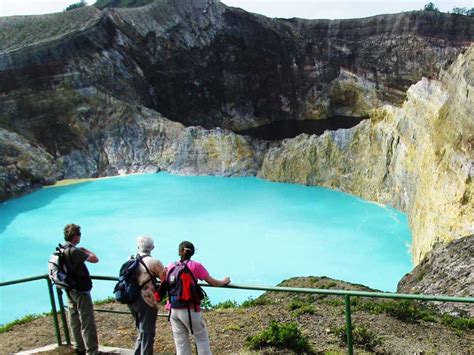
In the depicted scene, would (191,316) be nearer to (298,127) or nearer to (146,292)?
(146,292)

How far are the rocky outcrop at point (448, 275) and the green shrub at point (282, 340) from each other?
4.04 meters

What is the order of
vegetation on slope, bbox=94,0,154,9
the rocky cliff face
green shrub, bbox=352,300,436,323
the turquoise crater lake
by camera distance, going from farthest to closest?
1. vegetation on slope, bbox=94,0,154,9
2. the rocky cliff face
3. the turquoise crater lake
4. green shrub, bbox=352,300,436,323

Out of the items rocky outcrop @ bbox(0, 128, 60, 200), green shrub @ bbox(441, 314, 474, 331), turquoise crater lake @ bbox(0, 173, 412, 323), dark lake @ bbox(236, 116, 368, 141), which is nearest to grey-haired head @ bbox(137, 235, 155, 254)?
green shrub @ bbox(441, 314, 474, 331)

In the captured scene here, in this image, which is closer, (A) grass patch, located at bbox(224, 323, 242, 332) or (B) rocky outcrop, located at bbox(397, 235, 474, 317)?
(A) grass patch, located at bbox(224, 323, 242, 332)

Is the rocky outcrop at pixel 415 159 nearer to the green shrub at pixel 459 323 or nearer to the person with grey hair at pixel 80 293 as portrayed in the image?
the green shrub at pixel 459 323

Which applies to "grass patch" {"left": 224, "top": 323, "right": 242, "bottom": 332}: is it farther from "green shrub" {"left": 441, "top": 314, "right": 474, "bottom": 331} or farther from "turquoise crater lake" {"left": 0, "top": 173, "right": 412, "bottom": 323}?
"turquoise crater lake" {"left": 0, "top": 173, "right": 412, "bottom": 323}

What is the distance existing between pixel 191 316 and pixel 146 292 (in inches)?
20.9

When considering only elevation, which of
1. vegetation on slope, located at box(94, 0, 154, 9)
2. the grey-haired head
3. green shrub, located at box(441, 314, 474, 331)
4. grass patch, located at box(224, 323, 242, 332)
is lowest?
green shrub, located at box(441, 314, 474, 331)

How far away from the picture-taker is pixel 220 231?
20.2 m

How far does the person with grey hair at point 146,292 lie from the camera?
16.4 ft

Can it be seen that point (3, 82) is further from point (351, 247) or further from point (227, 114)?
point (351, 247)

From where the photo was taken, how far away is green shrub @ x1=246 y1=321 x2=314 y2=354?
628 cm

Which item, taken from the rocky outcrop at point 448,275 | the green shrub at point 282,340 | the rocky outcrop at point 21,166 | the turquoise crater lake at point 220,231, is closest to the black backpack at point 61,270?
the green shrub at point 282,340

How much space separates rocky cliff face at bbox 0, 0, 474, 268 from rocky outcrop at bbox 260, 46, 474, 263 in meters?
0.08
